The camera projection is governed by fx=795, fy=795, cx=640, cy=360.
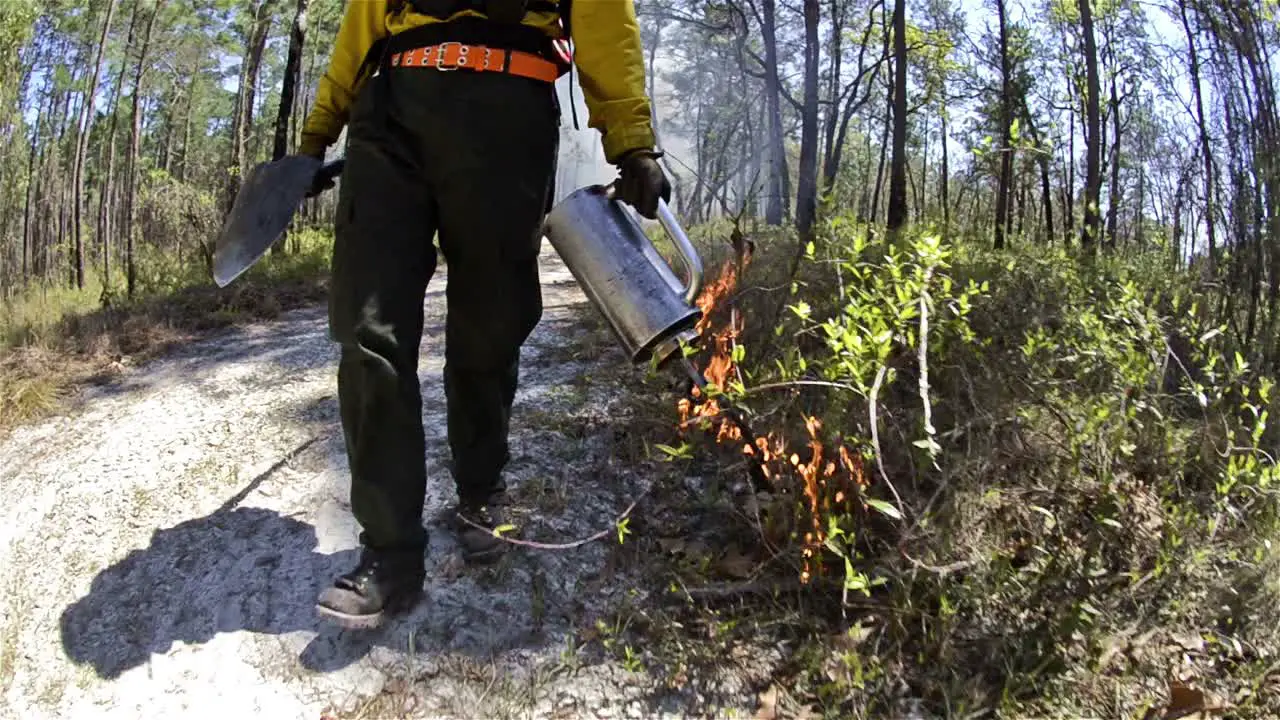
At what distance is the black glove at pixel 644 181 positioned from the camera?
177cm

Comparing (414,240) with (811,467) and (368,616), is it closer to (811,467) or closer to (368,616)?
(368,616)

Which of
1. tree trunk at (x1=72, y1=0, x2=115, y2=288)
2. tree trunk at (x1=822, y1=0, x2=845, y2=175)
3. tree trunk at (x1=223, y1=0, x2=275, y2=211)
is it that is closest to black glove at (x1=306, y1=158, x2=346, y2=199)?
tree trunk at (x1=223, y1=0, x2=275, y2=211)

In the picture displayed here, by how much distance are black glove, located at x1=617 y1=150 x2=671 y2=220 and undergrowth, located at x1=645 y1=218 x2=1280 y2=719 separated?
1.30ft

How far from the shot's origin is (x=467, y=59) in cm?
171

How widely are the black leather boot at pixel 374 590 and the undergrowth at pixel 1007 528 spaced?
64cm

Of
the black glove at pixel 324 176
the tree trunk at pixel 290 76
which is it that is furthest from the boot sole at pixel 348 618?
the tree trunk at pixel 290 76

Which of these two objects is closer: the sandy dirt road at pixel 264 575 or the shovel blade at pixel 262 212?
the sandy dirt road at pixel 264 575

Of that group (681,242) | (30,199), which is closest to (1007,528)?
(681,242)

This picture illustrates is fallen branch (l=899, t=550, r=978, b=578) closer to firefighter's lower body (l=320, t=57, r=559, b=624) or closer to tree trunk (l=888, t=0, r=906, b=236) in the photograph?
firefighter's lower body (l=320, t=57, r=559, b=624)

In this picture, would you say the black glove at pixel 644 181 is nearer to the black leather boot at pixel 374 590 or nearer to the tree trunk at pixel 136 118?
the black leather boot at pixel 374 590

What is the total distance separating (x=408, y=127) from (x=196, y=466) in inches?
54.4

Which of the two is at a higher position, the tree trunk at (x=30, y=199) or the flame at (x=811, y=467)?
the tree trunk at (x=30, y=199)

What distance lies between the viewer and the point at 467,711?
1.53 meters

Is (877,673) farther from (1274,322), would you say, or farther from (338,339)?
(1274,322)
